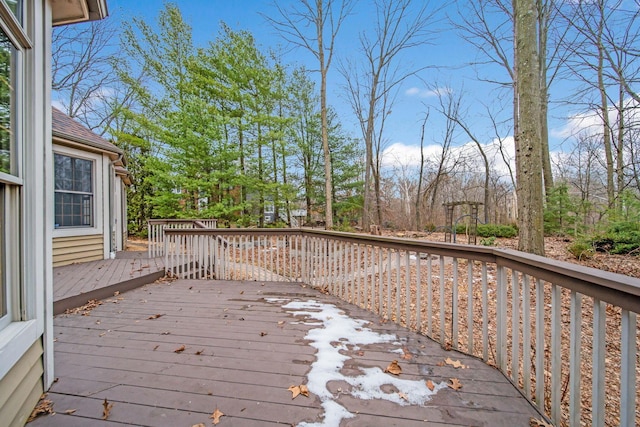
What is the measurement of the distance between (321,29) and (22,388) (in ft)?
35.8

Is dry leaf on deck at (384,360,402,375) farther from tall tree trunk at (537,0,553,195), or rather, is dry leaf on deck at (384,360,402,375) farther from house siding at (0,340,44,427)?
tall tree trunk at (537,0,553,195)

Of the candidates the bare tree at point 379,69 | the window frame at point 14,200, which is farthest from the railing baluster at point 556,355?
the bare tree at point 379,69

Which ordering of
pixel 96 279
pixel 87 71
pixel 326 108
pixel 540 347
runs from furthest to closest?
1. pixel 87 71
2. pixel 326 108
3. pixel 96 279
4. pixel 540 347

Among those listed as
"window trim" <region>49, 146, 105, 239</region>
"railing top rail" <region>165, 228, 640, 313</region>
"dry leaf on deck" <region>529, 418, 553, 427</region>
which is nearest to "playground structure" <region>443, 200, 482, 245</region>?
"railing top rail" <region>165, 228, 640, 313</region>

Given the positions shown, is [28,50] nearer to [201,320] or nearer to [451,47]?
[201,320]

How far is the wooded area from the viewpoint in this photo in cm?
774

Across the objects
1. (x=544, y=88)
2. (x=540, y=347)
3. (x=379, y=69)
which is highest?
(x=379, y=69)

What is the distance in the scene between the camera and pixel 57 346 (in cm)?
225

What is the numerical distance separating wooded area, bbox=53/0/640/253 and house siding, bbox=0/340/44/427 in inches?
318

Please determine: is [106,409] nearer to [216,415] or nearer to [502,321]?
[216,415]

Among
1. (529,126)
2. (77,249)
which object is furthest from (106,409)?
(529,126)

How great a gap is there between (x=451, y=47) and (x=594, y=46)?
4579mm

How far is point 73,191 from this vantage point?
5266mm

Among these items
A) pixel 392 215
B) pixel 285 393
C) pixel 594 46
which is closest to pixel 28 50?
pixel 285 393
